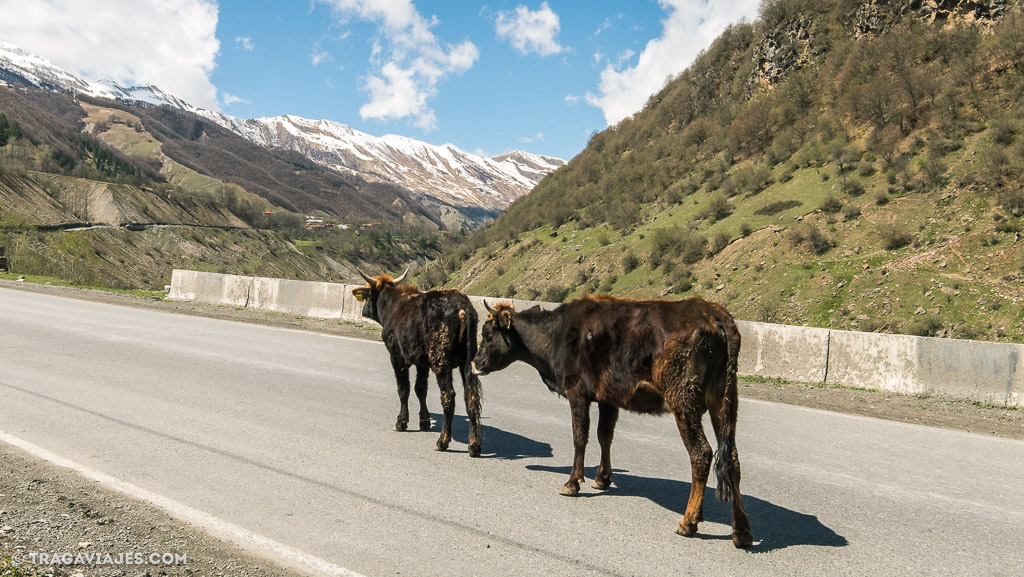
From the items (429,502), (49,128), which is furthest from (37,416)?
(49,128)

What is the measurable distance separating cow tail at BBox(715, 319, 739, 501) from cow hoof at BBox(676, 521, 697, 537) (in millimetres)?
344

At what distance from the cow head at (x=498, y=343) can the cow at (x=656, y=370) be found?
0.30 meters

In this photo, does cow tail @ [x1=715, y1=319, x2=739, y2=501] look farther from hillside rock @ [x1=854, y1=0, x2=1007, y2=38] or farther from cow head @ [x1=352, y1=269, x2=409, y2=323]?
hillside rock @ [x1=854, y1=0, x2=1007, y2=38]

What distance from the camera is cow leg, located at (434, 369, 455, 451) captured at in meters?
6.63

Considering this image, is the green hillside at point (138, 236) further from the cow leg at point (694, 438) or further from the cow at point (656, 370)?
the cow leg at point (694, 438)

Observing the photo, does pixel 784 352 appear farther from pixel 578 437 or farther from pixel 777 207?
pixel 777 207

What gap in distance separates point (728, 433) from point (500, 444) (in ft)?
10.0

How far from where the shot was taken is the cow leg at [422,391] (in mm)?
7148

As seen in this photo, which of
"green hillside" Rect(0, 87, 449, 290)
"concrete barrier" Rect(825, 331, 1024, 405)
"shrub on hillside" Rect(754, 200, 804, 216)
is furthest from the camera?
"green hillside" Rect(0, 87, 449, 290)

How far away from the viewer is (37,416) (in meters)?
7.27

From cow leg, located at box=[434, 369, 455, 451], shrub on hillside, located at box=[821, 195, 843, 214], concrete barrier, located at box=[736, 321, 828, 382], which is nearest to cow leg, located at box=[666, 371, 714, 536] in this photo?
cow leg, located at box=[434, 369, 455, 451]

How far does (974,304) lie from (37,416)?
19.1 metres

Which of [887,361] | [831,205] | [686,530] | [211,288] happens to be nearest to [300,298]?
[211,288]

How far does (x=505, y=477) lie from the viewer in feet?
19.2
